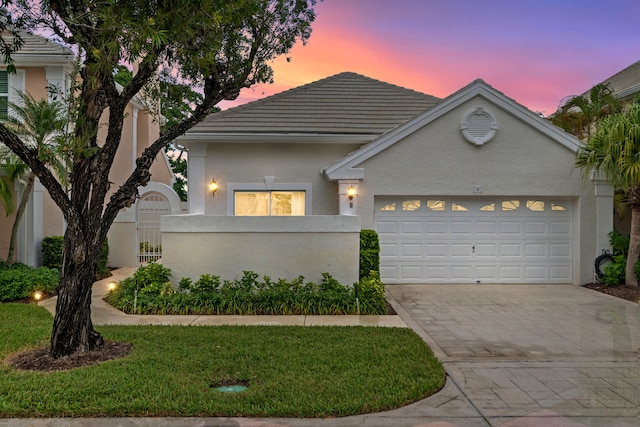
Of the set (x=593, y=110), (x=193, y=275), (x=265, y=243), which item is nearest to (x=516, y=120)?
(x=593, y=110)

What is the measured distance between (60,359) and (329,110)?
10493mm

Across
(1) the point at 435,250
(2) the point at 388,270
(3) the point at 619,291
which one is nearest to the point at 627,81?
(3) the point at 619,291

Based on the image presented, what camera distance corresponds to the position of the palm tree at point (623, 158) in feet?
35.1

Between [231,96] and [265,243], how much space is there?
12.4 feet

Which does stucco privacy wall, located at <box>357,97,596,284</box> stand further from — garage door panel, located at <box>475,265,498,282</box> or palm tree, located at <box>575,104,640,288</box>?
garage door panel, located at <box>475,265,498,282</box>

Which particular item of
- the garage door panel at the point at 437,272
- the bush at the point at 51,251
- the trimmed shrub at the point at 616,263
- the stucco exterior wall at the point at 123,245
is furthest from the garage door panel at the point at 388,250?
the bush at the point at 51,251

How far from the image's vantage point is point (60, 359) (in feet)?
19.6

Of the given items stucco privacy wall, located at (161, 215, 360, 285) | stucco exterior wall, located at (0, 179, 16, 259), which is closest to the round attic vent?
stucco privacy wall, located at (161, 215, 360, 285)

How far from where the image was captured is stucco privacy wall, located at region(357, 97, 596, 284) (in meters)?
12.1

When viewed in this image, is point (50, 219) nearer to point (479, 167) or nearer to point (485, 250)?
point (479, 167)

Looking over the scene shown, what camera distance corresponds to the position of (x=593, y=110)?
13805mm

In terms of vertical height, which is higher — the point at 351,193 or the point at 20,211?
the point at 351,193

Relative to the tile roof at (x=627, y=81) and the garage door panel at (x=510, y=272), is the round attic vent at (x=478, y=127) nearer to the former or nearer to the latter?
the garage door panel at (x=510, y=272)

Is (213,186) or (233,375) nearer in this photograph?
(233,375)
